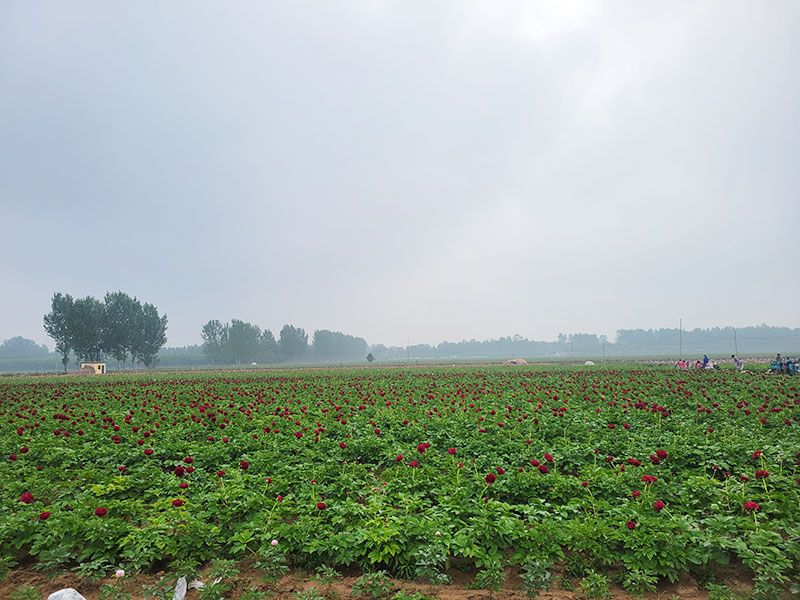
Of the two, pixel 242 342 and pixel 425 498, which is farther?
pixel 242 342

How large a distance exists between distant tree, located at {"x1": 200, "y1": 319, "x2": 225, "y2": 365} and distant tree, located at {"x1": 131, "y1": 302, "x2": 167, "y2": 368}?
121 ft

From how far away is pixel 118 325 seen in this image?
9300cm

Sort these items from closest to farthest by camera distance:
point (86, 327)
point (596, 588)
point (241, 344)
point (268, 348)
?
1. point (596, 588)
2. point (86, 327)
3. point (241, 344)
4. point (268, 348)

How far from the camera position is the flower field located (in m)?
4.56

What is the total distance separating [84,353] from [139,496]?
10158 cm

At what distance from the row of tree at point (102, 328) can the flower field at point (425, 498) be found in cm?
9358

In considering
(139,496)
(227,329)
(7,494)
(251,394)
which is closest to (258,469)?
(139,496)

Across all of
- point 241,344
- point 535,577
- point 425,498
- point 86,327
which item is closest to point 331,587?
point 535,577

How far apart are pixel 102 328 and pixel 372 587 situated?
341ft

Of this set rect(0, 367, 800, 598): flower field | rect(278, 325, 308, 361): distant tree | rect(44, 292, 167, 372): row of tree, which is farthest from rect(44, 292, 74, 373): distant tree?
rect(0, 367, 800, 598): flower field

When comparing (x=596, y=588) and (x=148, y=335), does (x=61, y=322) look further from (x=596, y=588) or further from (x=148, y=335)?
(x=596, y=588)

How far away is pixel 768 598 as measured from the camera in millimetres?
3873

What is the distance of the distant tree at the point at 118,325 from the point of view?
301 feet

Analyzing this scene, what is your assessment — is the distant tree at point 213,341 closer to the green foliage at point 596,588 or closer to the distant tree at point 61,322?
the distant tree at point 61,322
